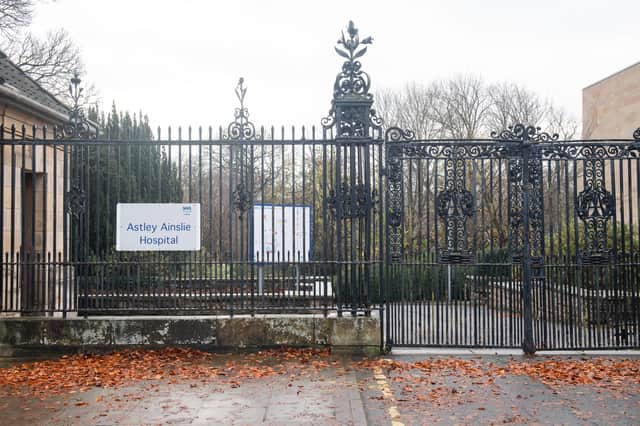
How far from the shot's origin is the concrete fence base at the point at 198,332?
900 cm

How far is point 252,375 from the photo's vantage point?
7.78 meters

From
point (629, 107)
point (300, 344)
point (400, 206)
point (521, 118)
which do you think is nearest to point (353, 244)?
point (400, 206)

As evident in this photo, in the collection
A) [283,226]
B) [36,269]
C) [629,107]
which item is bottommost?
[36,269]

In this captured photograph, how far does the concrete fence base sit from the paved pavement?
0.87 meters

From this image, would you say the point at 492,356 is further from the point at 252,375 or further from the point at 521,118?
the point at 521,118

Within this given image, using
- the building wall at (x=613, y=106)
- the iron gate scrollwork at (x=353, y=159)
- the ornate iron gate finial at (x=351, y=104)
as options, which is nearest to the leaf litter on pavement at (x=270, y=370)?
the iron gate scrollwork at (x=353, y=159)

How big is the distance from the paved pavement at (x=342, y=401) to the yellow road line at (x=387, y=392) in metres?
0.01

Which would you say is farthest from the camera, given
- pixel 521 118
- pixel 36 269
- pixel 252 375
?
pixel 521 118

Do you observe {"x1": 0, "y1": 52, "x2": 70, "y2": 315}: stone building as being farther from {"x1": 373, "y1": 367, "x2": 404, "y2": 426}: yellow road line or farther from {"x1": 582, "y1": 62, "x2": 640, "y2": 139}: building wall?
{"x1": 582, "y1": 62, "x2": 640, "y2": 139}: building wall

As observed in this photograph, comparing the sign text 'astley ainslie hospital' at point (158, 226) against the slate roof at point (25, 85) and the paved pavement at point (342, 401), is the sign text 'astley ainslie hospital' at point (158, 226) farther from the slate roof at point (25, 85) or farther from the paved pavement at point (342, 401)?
the slate roof at point (25, 85)

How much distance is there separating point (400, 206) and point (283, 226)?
1.76 m

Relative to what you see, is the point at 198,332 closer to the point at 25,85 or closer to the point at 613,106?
the point at 25,85

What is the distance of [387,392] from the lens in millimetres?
7145

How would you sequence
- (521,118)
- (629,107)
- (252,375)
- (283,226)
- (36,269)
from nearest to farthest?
(252,375) < (283,226) < (36,269) < (629,107) < (521,118)
